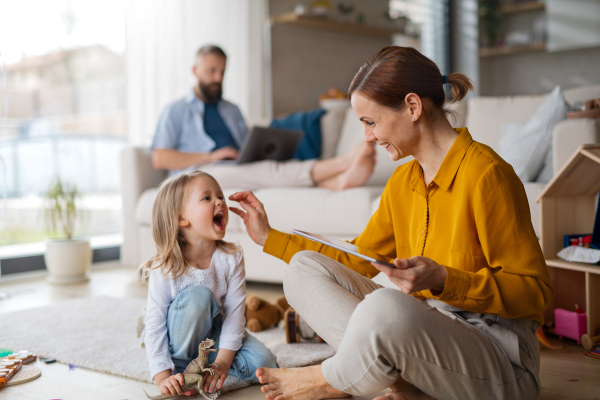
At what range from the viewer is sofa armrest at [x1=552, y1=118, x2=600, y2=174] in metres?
1.84

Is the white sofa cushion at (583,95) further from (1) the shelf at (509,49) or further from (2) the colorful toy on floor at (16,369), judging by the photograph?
(1) the shelf at (509,49)

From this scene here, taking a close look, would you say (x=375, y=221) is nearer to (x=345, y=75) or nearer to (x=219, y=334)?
(x=219, y=334)

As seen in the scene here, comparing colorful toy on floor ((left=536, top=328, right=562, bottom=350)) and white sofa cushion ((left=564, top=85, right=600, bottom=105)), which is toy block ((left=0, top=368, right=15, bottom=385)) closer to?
colorful toy on floor ((left=536, top=328, right=562, bottom=350))

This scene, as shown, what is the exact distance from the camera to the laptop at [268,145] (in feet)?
9.32

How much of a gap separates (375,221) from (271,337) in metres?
0.72

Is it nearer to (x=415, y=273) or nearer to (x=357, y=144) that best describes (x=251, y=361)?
(x=415, y=273)

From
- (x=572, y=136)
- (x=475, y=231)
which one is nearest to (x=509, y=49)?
(x=572, y=136)

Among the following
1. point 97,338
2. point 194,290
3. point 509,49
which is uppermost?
point 509,49

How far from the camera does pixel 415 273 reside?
919 mm

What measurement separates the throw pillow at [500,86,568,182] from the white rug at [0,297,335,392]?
1.05 meters

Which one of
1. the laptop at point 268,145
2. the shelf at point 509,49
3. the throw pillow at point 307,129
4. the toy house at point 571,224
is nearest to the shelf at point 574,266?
the toy house at point 571,224

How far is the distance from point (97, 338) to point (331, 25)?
11.0ft

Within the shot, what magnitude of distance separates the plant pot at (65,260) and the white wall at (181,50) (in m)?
1.00

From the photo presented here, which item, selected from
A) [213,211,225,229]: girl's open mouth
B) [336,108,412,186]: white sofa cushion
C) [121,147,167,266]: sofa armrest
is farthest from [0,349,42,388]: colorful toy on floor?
[336,108,412,186]: white sofa cushion
